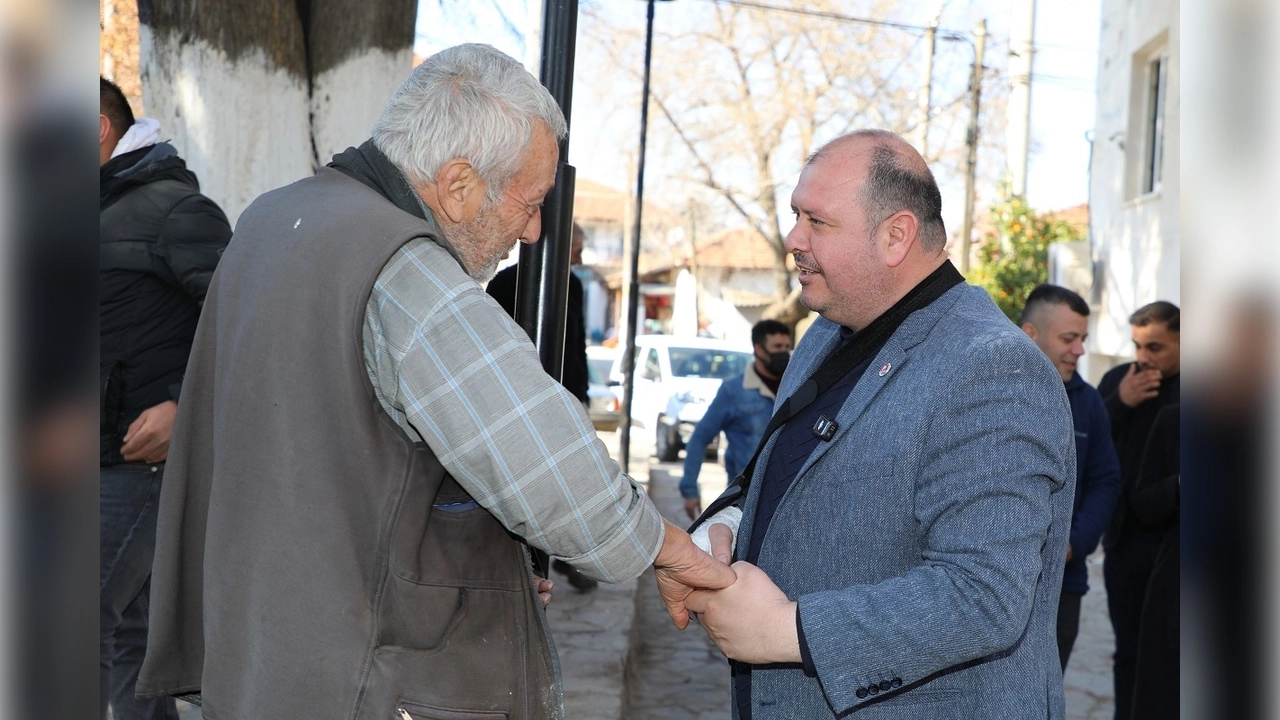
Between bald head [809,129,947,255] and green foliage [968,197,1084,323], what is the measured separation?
18.1m

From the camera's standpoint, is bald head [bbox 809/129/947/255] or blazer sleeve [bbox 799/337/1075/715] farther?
bald head [bbox 809/129/947/255]

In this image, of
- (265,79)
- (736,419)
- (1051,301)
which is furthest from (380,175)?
(736,419)

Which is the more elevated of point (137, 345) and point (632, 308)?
point (632, 308)

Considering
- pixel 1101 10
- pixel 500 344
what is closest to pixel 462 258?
pixel 500 344

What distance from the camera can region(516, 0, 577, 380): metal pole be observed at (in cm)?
284

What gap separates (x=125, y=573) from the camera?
3.20m

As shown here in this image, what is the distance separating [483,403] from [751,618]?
71 cm

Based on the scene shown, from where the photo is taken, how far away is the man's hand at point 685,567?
2035 millimetres

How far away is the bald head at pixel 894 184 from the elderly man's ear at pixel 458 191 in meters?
0.74

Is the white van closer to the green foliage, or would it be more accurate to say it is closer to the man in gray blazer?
the green foliage

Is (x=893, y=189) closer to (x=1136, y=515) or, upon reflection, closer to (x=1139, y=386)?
(x=1136, y=515)

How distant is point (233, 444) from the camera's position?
69.9 inches

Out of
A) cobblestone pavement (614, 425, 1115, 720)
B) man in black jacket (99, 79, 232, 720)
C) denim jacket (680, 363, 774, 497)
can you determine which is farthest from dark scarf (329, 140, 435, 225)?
denim jacket (680, 363, 774, 497)
